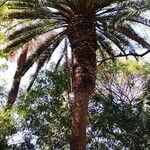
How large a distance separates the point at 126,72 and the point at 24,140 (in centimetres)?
557

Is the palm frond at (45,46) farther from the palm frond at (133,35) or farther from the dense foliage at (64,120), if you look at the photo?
the palm frond at (133,35)

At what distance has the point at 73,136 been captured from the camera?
14117 mm

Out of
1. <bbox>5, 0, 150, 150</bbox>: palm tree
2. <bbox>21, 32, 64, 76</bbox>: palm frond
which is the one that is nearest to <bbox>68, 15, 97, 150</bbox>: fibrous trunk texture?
<bbox>5, 0, 150, 150</bbox>: palm tree

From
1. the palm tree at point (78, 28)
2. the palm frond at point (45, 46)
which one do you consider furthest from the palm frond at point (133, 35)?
the palm frond at point (45, 46)

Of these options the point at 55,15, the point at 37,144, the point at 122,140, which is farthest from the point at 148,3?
the point at 37,144

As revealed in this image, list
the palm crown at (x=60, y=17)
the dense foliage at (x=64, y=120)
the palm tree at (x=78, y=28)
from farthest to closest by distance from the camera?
the dense foliage at (x=64, y=120), the palm crown at (x=60, y=17), the palm tree at (x=78, y=28)

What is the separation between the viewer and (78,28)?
1526 cm

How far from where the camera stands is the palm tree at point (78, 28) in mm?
Result: 14383

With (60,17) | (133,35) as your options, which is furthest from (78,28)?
(133,35)

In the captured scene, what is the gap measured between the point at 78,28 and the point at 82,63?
1.18 m

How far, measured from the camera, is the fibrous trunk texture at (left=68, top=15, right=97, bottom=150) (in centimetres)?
1453

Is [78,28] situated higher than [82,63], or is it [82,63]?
[78,28]

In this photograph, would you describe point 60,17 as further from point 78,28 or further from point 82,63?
point 82,63

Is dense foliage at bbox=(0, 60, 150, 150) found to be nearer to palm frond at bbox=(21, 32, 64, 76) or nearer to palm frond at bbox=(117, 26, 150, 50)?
palm frond at bbox=(21, 32, 64, 76)
